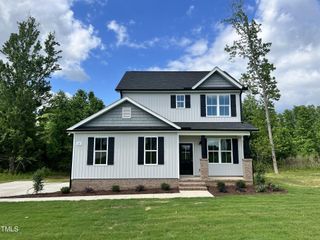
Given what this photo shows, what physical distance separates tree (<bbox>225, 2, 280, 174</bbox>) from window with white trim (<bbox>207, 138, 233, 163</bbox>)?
11560 millimetres

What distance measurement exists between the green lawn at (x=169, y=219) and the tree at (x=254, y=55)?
695 inches

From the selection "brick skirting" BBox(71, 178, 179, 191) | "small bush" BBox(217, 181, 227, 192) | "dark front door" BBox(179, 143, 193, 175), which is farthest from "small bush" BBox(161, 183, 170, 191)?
"dark front door" BBox(179, 143, 193, 175)

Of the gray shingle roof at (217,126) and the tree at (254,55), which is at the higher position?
the tree at (254,55)

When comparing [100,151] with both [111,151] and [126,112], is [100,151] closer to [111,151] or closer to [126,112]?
[111,151]

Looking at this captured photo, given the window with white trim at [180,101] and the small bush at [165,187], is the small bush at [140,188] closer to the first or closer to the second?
the small bush at [165,187]

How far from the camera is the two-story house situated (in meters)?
13.8

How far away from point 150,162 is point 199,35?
37.6ft

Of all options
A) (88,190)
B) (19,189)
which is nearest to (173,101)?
(88,190)

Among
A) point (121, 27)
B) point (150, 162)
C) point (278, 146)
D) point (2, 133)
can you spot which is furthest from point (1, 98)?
point (278, 146)

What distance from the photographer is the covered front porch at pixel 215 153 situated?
1527cm

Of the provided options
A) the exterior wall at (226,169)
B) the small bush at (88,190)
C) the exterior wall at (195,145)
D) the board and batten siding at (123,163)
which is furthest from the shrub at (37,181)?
the exterior wall at (226,169)

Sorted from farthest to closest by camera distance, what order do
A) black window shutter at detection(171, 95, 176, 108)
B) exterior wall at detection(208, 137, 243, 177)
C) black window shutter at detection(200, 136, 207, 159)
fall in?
black window shutter at detection(171, 95, 176, 108)
exterior wall at detection(208, 137, 243, 177)
black window shutter at detection(200, 136, 207, 159)

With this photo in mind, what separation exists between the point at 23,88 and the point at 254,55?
81.5 ft

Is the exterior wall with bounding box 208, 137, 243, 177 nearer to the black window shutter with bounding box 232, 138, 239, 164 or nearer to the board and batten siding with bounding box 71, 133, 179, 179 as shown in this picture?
the black window shutter with bounding box 232, 138, 239, 164
